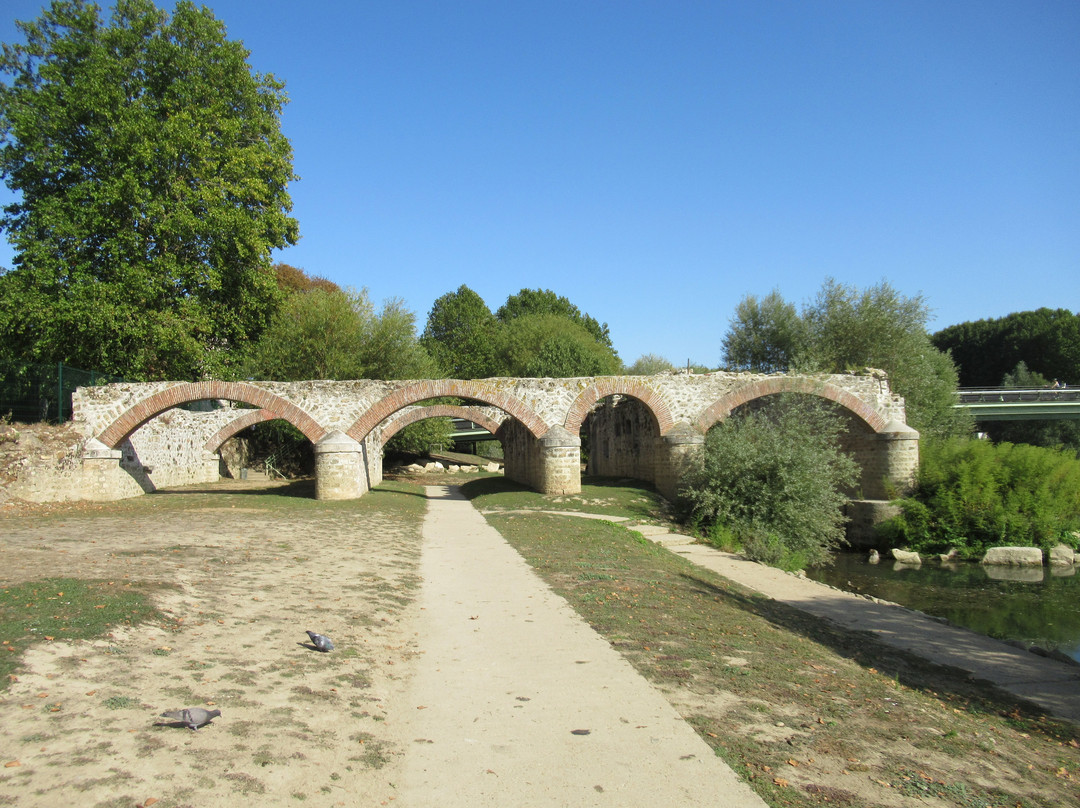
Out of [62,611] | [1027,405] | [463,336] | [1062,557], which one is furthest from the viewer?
[463,336]

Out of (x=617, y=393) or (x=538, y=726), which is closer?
(x=538, y=726)

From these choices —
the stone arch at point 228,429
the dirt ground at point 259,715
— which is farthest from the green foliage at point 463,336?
the dirt ground at point 259,715

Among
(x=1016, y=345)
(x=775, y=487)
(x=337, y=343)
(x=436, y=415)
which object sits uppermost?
(x=1016, y=345)

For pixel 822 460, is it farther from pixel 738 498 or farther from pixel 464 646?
pixel 464 646

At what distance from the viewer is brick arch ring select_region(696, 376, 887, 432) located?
1931 cm

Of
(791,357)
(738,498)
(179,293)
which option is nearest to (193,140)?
(179,293)

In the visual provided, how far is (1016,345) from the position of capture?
41.9 meters

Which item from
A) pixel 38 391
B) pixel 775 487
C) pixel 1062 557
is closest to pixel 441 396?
pixel 775 487

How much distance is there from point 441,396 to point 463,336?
94.0 feet

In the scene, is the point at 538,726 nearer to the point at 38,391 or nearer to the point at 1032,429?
the point at 38,391

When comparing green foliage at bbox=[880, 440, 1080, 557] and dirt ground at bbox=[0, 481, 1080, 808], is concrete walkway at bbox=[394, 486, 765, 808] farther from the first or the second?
green foliage at bbox=[880, 440, 1080, 557]

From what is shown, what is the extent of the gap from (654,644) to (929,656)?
3.28 m

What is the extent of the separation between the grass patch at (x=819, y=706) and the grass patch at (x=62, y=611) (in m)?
3.93

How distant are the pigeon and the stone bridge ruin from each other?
1399 cm
